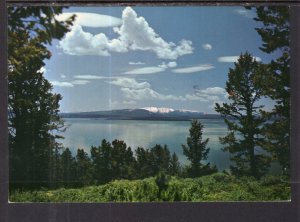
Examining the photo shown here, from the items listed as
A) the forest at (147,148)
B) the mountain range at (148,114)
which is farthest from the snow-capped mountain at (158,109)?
the forest at (147,148)

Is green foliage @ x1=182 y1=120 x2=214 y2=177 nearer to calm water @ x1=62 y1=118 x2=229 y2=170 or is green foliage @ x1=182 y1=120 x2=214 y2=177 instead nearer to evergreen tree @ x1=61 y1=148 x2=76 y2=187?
calm water @ x1=62 y1=118 x2=229 y2=170

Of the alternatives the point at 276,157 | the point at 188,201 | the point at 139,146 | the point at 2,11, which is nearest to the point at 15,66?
the point at 2,11

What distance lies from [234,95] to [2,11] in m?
3.23

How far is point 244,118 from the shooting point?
35.4 ft

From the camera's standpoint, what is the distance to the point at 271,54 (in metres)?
10.7

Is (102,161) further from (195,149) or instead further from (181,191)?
(195,149)

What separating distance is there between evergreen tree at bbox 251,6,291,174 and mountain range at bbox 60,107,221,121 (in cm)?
75

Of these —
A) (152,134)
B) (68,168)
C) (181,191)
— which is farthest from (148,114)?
(68,168)

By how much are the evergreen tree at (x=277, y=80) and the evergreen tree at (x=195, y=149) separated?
856mm

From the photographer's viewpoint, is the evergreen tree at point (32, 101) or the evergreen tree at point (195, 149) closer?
the evergreen tree at point (32, 101)

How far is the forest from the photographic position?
34.7ft

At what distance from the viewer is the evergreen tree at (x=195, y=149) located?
35.3ft

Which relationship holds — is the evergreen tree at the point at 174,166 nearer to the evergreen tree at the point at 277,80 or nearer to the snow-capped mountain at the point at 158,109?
the snow-capped mountain at the point at 158,109

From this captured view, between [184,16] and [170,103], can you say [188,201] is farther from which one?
[184,16]
